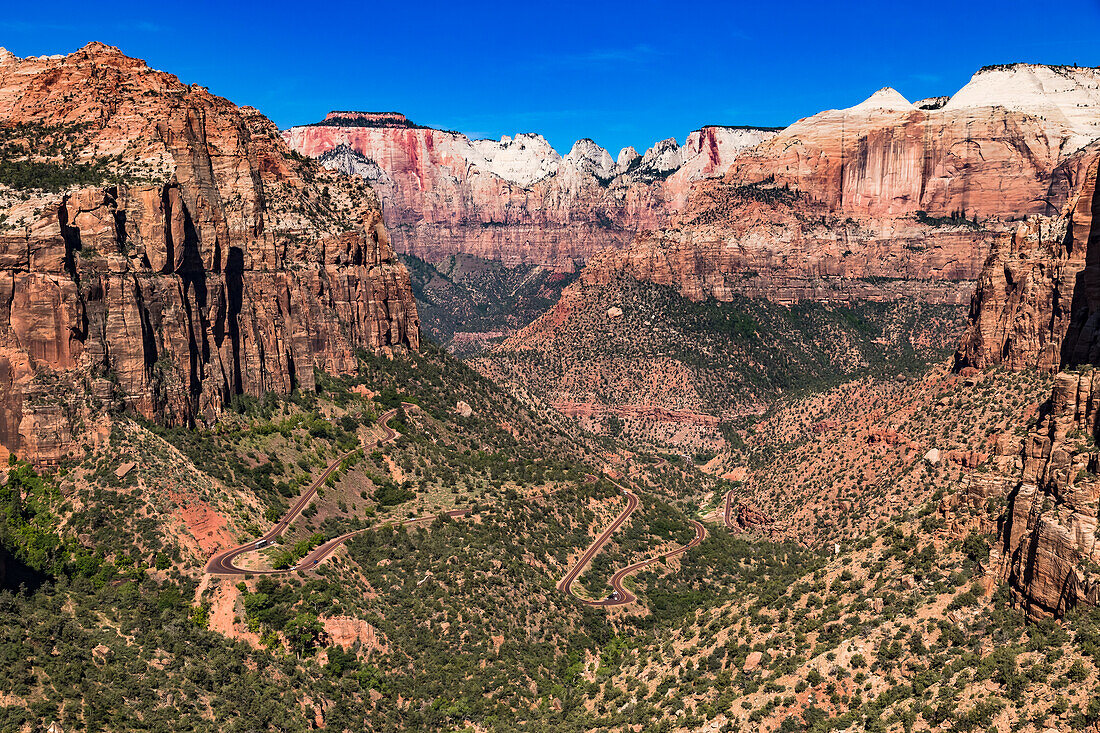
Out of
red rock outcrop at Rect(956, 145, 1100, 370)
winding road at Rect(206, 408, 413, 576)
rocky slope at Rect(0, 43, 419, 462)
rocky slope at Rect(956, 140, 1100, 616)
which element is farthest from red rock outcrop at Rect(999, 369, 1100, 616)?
rocky slope at Rect(0, 43, 419, 462)

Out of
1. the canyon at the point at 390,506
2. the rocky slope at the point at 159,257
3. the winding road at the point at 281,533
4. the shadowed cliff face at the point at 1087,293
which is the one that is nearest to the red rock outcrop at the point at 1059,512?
the canyon at the point at 390,506

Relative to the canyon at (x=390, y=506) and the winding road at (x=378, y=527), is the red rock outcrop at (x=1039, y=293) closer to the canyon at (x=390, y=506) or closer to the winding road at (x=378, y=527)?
the canyon at (x=390, y=506)

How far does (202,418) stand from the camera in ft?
357

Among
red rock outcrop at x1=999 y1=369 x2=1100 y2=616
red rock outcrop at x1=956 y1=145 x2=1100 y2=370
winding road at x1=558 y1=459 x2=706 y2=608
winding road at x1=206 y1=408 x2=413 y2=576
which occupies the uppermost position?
red rock outcrop at x1=956 y1=145 x2=1100 y2=370

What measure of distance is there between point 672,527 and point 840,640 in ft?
212

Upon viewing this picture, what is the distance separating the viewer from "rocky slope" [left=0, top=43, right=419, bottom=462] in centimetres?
9206

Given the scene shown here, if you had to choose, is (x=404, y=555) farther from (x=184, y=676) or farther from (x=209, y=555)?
(x=184, y=676)

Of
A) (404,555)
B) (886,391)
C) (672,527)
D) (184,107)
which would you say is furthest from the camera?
(886,391)

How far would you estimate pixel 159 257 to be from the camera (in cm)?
10588

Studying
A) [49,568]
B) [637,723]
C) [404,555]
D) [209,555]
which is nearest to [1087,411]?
[637,723]

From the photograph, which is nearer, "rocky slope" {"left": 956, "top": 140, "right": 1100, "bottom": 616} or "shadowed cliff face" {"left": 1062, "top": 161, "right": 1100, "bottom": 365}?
"rocky slope" {"left": 956, "top": 140, "right": 1100, "bottom": 616}

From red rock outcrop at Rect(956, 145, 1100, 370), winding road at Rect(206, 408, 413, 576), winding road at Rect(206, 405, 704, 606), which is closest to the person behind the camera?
winding road at Rect(206, 408, 413, 576)

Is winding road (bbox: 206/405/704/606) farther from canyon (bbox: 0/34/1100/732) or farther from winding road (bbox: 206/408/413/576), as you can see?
canyon (bbox: 0/34/1100/732)

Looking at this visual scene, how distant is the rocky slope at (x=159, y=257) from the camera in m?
92.1
